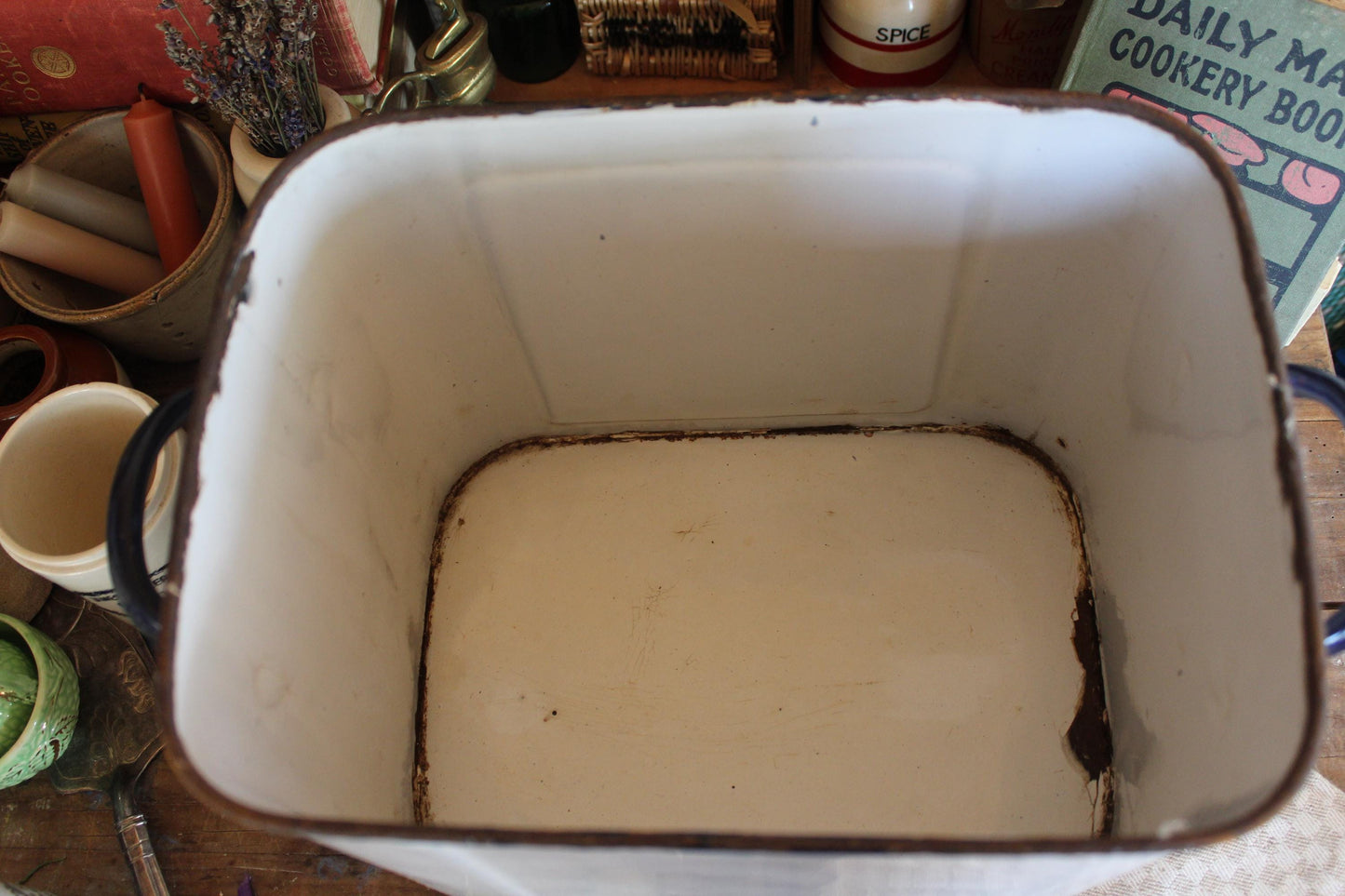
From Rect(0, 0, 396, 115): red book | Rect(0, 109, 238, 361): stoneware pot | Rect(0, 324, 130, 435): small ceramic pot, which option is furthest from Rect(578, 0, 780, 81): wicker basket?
Rect(0, 324, 130, 435): small ceramic pot

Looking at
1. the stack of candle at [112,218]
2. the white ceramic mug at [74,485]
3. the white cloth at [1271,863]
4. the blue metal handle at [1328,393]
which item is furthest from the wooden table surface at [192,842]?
the stack of candle at [112,218]

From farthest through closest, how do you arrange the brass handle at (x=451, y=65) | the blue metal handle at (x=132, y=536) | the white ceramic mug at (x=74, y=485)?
the brass handle at (x=451, y=65) < the white ceramic mug at (x=74, y=485) < the blue metal handle at (x=132, y=536)

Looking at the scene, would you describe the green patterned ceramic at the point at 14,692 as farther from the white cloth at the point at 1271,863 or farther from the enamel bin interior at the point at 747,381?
the white cloth at the point at 1271,863

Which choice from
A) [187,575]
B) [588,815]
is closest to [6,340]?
[187,575]

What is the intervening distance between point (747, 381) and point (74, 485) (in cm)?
48

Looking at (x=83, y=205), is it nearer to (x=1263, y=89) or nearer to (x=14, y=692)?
(x=14, y=692)

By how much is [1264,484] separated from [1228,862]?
29cm

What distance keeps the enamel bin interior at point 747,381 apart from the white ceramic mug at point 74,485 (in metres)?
0.11

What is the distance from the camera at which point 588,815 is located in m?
0.65

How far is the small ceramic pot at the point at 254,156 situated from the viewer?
0.65m

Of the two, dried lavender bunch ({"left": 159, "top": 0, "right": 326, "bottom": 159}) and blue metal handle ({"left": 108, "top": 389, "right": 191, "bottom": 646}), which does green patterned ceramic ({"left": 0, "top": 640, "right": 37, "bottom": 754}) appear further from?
dried lavender bunch ({"left": 159, "top": 0, "right": 326, "bottom": 159})

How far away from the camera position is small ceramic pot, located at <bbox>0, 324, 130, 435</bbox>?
2.16ft

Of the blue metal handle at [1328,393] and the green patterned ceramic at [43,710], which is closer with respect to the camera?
the blue metal handle at [1328,393]


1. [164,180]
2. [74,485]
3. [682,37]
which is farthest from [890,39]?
[74,485]
